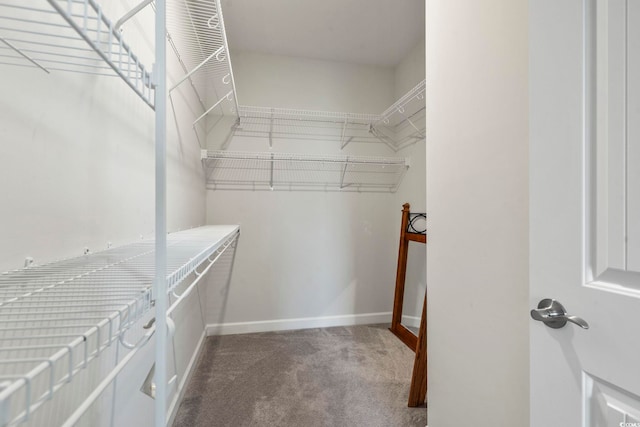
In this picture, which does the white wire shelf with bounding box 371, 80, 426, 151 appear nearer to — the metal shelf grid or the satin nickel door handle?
the metal shelf grid

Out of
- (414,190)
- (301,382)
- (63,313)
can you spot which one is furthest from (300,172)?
(63,313)

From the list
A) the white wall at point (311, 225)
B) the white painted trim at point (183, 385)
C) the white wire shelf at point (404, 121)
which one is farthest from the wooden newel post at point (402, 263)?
the white painted trim at point (183, 385)

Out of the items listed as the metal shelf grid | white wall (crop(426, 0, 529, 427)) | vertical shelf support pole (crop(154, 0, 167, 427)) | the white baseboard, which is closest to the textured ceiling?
the metal shelf grid

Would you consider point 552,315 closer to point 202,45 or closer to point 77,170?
point 77,170

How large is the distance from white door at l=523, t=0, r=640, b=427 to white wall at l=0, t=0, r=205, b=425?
115 centimetres

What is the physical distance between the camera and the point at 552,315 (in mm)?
625

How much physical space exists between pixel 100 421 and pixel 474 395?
4.09 feet

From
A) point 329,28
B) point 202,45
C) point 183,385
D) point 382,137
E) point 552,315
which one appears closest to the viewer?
point 552,315

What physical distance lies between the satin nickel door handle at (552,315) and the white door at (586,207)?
0.01 metres

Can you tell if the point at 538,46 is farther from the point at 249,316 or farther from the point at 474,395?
the point at 249,316

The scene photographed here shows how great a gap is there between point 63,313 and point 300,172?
2.19 metres

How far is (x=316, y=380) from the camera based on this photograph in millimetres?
1741

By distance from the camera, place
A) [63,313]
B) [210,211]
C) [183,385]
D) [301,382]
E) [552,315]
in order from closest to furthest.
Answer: [63,313]
[552,315]
[183,385]
[301,382]
[210,211]

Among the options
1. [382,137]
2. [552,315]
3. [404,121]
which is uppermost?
[404,121]
